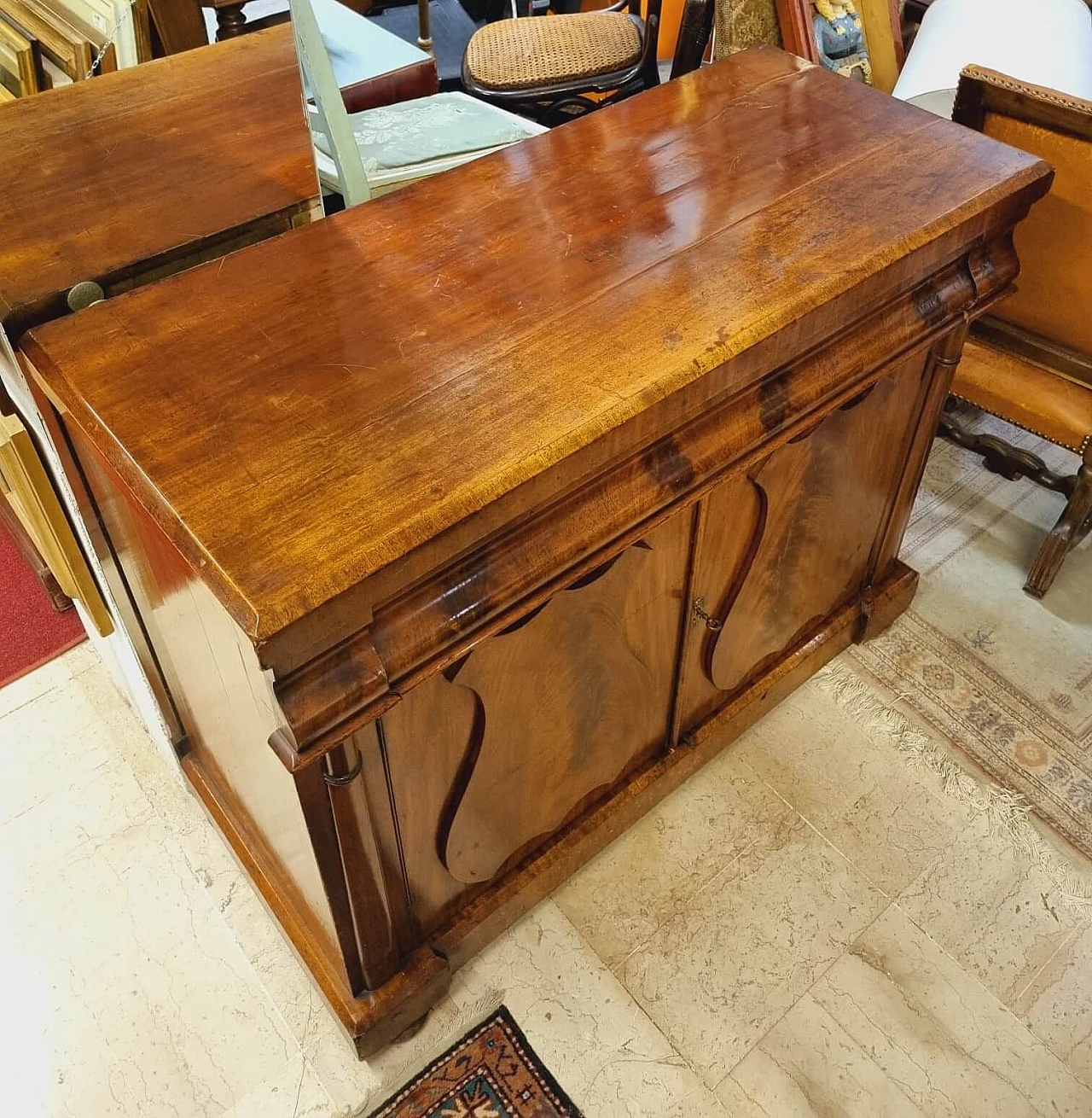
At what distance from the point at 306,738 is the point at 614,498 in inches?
13.6

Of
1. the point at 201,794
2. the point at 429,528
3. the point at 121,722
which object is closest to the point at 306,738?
the point at 429,528

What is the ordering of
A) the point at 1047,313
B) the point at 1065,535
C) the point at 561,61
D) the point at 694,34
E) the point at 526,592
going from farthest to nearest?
the point at 561,61
the point at 694,34
the point at 1065,535
the point at 1047,313
the point at 526,592

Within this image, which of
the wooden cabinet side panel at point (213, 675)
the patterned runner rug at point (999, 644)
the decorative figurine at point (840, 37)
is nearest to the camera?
the wooden cabinet side panel at point (213, 675)

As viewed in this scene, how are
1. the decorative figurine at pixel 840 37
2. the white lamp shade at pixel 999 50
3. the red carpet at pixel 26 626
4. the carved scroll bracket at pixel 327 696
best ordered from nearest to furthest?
the carved scroll bracket at pixel 327 696 → the red carpet at pixel 26 626 → the white lamp shade at pixel 999 50 → the decorative figurine at pixel 840 37

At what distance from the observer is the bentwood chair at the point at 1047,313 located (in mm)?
1383

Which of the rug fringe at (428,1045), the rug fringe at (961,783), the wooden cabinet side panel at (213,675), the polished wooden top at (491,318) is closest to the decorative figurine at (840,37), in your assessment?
the polished wooden top at (491,318)

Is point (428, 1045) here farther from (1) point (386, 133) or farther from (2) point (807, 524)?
(1) point (386, 133)

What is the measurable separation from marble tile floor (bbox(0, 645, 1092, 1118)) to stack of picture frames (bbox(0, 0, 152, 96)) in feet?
3.12

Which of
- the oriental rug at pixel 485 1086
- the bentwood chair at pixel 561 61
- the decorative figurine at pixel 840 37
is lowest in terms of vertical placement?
the oriental rug at pixel 485 1086

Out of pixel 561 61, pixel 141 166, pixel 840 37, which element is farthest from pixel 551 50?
pixel 141 166

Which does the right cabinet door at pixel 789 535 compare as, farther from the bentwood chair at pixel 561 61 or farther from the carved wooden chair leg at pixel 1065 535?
the bentwood chair at pixel 561 61

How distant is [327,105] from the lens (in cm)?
110

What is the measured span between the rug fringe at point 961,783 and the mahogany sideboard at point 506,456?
33 cm

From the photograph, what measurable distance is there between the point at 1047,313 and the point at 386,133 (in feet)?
3.43
